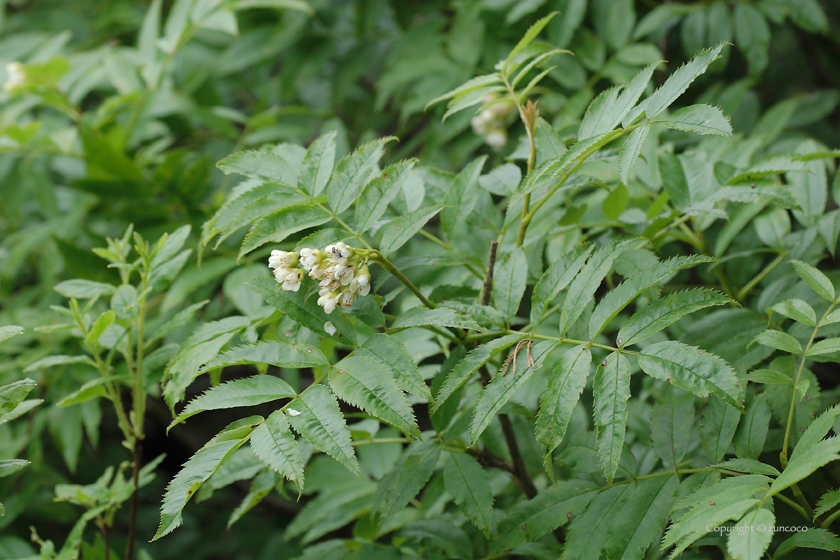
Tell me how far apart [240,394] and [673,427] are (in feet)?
2.38

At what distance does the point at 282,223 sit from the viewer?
0.95 metres

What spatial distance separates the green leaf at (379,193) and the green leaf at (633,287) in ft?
1.18

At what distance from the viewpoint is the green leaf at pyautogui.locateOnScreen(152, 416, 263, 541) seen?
2.49 feet

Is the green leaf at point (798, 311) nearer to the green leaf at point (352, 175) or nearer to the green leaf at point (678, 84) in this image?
the green leaf at point (678, 84)

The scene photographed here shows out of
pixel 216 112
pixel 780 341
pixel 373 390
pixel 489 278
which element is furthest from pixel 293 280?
pixel 216 112

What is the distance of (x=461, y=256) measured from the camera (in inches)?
41.5

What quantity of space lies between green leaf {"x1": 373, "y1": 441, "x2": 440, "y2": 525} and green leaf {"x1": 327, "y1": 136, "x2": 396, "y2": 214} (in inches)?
18.1

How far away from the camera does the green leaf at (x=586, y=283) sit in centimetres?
90

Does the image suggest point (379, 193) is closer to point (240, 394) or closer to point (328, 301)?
point (328, 301)

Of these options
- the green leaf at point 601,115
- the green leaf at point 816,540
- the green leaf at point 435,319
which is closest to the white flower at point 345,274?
the green leaf at point 435,319

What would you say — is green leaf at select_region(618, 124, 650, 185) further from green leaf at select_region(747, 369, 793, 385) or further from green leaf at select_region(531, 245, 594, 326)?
green leaf at select_region(747, 369, 793, 385)

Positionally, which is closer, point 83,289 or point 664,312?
point 664,312

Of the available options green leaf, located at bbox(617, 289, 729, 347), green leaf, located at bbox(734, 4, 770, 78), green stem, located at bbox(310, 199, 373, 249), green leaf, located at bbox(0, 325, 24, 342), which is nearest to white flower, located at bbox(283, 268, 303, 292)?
green stem, located at bbox(310, 199, 373, 249)

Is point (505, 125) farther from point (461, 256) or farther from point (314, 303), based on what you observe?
point (314, 303)
